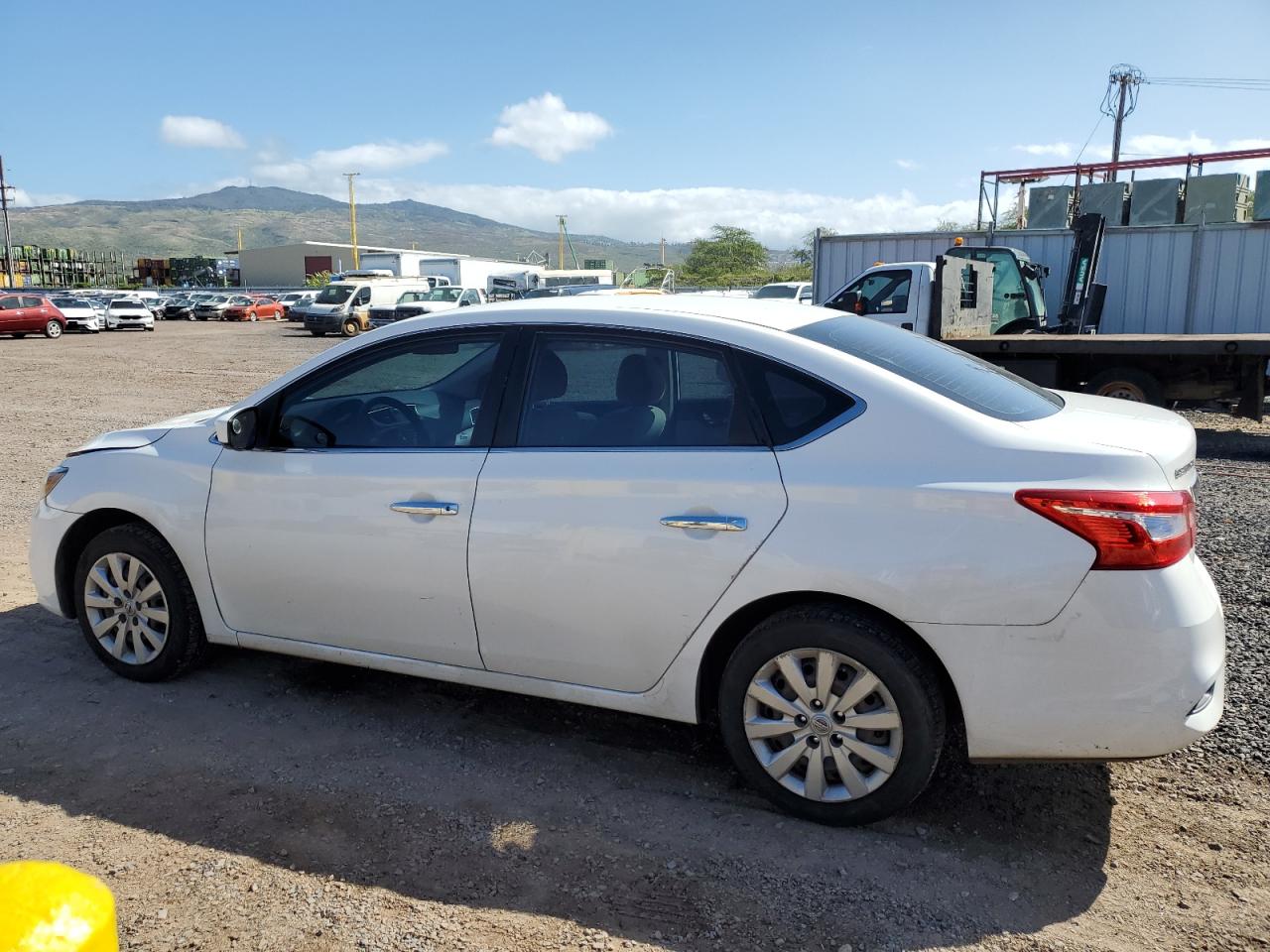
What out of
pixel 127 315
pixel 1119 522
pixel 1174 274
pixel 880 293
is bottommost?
pixel 127 315

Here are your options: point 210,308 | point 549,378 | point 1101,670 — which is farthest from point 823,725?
point 210,308

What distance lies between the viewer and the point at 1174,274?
15883mm

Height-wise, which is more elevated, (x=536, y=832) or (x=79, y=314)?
(x=79, y=314)

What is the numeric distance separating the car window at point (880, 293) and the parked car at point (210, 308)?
1841 inches

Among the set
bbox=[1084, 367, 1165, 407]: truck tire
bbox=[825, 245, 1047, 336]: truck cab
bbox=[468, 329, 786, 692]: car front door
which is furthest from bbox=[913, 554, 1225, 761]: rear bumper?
bbox=[825, 245, 1047, 336]: truck cab

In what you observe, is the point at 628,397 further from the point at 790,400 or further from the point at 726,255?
the point at 726,255

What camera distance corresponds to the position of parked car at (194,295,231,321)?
53.9m

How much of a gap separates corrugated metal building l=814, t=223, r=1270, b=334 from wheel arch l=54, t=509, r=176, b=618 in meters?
14.0

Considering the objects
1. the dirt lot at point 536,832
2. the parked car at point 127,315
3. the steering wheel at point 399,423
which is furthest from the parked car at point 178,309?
the steering wheel at point 399,423

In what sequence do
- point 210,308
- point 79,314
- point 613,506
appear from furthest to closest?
point 210,308 < point 79,314 < point 613,506

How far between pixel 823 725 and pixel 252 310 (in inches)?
2161

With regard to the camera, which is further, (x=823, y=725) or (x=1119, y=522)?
(x=823, y=725)

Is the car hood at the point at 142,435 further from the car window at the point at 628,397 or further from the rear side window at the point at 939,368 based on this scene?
the rear side window at the point at 939,368

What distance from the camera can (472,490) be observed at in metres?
3.58
